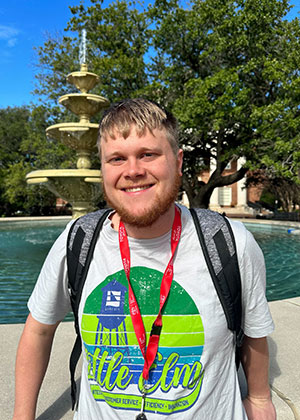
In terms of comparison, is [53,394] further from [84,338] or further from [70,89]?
[70,89]

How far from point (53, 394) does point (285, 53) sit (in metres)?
16.1

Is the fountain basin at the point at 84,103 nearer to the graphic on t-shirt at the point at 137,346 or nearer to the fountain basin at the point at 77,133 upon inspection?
the fountain basin at the point at 77,133

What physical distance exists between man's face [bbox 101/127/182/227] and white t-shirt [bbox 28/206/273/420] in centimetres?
15

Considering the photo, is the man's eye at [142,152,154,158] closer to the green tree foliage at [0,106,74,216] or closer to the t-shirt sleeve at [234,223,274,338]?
the t-shirt sleeve at [234,223,274,338]

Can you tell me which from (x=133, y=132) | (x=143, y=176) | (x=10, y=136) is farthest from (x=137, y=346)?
(x=10, y=136)

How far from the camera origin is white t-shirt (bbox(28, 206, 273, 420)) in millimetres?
1473

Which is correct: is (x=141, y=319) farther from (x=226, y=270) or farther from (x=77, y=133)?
(x=77, y=133)

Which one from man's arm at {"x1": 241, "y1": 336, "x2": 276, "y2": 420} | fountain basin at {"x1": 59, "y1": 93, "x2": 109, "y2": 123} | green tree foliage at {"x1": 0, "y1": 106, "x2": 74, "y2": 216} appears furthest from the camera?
green tree foliage at {"x1": 0, "y1": 106, "x2": 74, "y2": 216}

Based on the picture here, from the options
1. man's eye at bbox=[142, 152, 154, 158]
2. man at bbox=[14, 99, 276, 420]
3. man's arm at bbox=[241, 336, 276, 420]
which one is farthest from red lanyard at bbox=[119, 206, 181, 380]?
man's arm at bbox=[241, 336, 276, 420]

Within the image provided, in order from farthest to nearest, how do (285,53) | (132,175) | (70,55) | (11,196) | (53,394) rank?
(11,196), (70,55), (285,53), (53,394), (132,175)

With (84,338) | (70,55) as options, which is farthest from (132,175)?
(70,55)

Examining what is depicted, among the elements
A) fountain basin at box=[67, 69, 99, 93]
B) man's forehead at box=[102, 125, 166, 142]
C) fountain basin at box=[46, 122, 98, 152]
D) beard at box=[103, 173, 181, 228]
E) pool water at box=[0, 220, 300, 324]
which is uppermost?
fountain basin at box=[67, 69, 99, 93]

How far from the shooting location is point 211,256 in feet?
5.02

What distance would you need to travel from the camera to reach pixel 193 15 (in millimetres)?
15477
